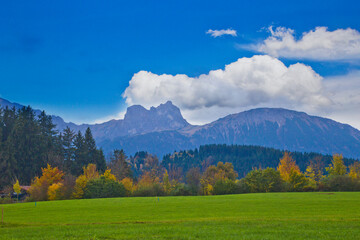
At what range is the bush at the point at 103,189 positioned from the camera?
75.1m

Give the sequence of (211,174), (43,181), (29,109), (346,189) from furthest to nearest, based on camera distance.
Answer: (29,109)
(211,174)
(43,181)
(346,189)

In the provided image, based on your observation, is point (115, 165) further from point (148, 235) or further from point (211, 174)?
point (148, 235)

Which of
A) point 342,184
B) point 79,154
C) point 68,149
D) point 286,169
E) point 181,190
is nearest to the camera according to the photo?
point 342,184

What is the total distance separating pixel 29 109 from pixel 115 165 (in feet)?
137

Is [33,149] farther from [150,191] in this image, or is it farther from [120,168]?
[150,191]

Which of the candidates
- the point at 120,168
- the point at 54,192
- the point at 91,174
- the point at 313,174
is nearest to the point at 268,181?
the point at 313,174

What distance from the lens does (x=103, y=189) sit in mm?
76250

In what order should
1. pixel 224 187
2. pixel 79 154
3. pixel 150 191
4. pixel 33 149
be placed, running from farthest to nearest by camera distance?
pixel 79 154 → pixel 33 149 → pixel 150 191 → pixel 224 187

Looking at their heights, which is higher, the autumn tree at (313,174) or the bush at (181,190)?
the autumn tree at (313,174)

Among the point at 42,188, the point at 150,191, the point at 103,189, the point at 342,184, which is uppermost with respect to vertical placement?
the point at 42,188

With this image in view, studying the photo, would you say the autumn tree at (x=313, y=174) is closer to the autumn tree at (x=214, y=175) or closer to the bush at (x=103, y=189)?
the autumn tree at (x=214, y=175)

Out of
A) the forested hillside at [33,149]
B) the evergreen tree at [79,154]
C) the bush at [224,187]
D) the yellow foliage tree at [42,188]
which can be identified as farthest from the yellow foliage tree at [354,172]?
the evergreen tree at [79,154]

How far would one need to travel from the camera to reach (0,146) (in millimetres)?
103188

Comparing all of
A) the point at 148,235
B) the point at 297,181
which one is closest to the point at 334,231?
the point at 148,235
